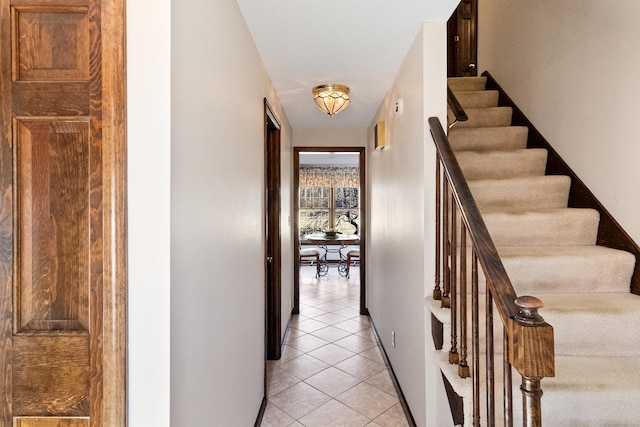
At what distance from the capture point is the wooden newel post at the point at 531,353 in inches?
33.2

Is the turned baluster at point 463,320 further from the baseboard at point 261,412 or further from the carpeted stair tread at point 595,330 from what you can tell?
the baseboard at point 261,412

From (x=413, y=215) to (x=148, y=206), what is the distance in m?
1.57

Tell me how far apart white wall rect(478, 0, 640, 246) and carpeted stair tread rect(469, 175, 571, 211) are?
0.51ft

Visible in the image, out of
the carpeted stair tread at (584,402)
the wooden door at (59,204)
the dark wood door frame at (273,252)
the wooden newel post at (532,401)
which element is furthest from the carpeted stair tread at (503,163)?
the wooden door at (59,204)

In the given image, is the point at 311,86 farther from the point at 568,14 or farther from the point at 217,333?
the point at 217,333

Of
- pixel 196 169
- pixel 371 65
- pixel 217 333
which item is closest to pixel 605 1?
pixel 371 65

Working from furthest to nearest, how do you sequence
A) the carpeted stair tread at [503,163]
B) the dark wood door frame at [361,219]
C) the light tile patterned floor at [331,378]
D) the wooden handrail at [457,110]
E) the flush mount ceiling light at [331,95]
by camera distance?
the dark wood door frame at [361,219] < the flush mount ceiling light at [331,95] < the carpeted stair tread at [503,163] < the light tile patterned floor at [331,378] < the wooden handrail at [457,110]

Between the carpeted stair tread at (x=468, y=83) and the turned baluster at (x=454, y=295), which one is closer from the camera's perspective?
the turned baluster at (x=454, y=295)

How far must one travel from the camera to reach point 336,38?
207cm

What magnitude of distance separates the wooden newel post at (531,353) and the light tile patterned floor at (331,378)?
1598mm

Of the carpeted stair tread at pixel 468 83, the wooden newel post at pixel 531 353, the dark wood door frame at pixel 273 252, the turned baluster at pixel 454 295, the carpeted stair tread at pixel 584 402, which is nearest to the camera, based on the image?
the wooden newel post at pixel 531 353

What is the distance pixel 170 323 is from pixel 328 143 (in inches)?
148

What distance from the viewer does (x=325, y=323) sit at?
412cm

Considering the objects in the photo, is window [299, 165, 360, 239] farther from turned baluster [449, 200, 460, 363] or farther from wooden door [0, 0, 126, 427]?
wooden door [0, 0, 126, 427]
